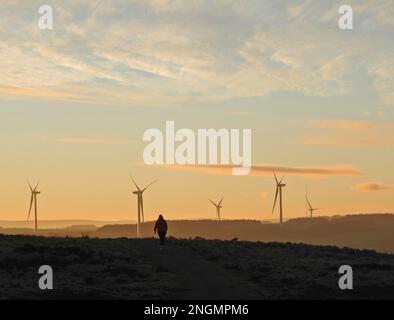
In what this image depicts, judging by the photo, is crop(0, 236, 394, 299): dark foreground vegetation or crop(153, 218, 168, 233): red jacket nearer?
crop(0, 236, 394, 299): dark foreground vegetation

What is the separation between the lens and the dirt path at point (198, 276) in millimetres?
37531

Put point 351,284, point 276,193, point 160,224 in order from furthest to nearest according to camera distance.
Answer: point 276,193 < point 160,224 < point 351,284

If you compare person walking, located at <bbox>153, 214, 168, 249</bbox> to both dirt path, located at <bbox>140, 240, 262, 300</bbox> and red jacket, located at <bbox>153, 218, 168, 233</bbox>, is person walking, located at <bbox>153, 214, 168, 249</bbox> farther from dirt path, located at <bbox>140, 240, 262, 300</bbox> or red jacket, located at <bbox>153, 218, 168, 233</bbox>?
dirt path, located at <bbox>140, 240, 262, 300</bbox>

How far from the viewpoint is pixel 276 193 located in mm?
117062

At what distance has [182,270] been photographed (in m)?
45.8

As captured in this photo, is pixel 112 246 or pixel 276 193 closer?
pixel 112 246

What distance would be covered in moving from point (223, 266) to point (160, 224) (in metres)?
6.82

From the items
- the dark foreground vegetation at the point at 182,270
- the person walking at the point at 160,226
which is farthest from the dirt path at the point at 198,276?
the person walking at the point at 160,226

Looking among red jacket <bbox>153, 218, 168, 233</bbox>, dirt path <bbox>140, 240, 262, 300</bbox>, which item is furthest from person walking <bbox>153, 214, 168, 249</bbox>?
dirt path <bbox>140, 240, 262, 300</bbox>

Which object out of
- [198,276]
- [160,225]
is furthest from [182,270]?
[160,225]

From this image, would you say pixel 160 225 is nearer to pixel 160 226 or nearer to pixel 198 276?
pixel 160 226

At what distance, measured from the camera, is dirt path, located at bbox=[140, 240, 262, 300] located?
1478 inches
